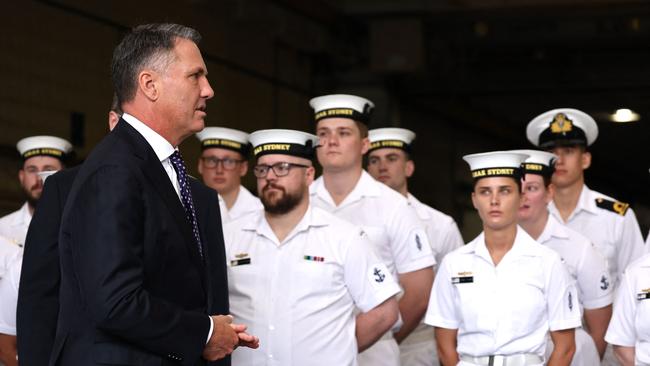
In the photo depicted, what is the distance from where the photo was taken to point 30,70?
6.71m

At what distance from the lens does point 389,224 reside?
4.98m

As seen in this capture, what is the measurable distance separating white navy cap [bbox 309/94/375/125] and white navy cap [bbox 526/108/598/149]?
96 centimetres

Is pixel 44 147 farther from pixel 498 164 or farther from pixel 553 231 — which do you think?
pixel 553 231

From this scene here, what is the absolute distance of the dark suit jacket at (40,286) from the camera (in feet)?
10.2

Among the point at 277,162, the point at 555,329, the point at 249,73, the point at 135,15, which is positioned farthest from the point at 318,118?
the point at 249,73

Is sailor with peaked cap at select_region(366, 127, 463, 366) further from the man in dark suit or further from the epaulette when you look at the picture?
the man in dark suit

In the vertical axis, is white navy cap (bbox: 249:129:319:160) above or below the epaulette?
above

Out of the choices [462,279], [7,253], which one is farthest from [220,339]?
[7,253]

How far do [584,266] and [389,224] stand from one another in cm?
91

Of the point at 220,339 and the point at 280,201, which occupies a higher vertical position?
the point at 280,201

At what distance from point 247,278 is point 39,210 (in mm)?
1281

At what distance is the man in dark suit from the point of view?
2396 millimetres

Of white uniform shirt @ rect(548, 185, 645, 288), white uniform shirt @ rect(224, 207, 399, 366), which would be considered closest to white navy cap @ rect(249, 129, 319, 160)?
white uniform shirt @ rect(224, 207, 399, 366)

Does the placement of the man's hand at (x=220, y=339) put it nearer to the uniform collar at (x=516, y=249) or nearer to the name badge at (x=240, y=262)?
the name badge at (x=240, y=262)
